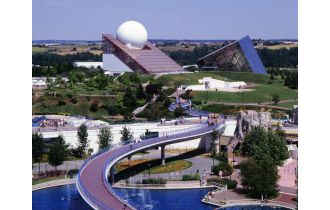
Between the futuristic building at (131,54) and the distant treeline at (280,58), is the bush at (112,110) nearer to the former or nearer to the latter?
the futuristic building at (131,54)

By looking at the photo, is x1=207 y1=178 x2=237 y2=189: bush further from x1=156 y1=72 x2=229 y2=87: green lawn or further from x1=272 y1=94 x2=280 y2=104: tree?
x1=156 y1=72 x2=229 y2=87: green lawn

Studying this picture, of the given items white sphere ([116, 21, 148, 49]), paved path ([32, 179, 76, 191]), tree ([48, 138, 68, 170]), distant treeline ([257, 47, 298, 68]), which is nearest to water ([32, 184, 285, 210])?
paved path ([32, 179, 76, 191])

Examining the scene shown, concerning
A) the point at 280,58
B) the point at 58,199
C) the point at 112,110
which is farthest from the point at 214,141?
the point at 280,58

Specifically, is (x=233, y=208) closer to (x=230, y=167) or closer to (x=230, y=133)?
(x=230, y=167)

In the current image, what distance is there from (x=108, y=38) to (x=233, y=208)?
18240mm

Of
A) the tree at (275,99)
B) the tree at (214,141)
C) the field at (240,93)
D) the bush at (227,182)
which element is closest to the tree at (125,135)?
the tree at (214,141)

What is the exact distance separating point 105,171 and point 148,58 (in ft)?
58.5

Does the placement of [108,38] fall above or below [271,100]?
above

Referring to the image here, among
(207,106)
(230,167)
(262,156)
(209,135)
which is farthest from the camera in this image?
(207,106)

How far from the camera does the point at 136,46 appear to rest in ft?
91.0

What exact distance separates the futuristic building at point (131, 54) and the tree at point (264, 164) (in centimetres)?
1392

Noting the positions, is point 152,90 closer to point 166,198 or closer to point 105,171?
point 166,198
